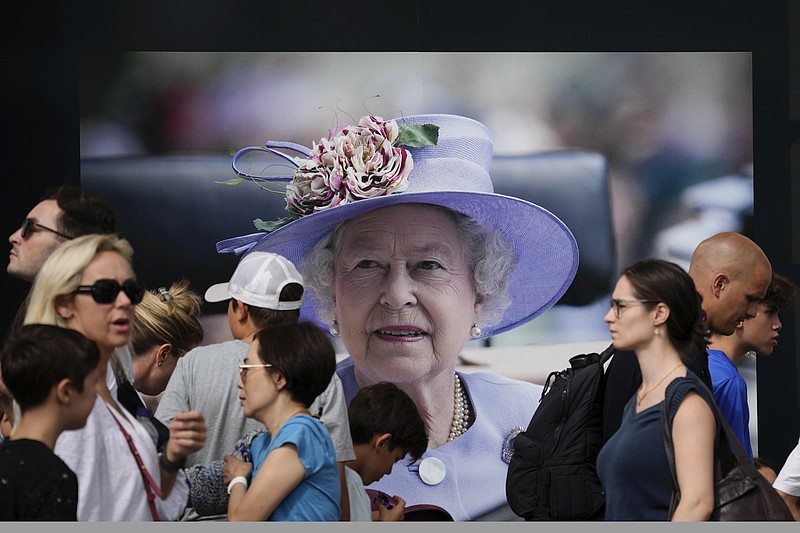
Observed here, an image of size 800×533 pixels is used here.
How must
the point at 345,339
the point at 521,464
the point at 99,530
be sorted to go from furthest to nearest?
1. the point at 345,339
2. the point at 521,464
3. the point at 99,530

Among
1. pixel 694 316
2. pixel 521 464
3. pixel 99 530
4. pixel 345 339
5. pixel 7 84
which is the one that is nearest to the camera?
pixel 99 530

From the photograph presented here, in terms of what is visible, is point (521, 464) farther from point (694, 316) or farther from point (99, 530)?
point (99, 530)

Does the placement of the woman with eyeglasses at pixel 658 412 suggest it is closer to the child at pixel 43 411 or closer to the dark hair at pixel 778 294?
the child at pixel 43 411

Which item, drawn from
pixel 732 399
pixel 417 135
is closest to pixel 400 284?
pixel 417 135

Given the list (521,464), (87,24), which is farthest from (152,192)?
(521,464)

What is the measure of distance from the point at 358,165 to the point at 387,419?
85cm

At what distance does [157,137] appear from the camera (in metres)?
4.63

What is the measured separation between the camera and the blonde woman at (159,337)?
3861 millimetres

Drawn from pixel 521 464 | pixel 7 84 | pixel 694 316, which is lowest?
pixel 521 464

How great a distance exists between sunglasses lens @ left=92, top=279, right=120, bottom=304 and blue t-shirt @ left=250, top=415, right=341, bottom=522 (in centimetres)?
49

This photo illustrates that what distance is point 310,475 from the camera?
2508mm

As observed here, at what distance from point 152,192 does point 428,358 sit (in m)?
1.36

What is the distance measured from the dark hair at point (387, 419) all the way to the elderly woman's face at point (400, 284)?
704 mm

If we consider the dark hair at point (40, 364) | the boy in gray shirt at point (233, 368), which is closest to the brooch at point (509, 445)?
the boy in gray shirt at point (233, 368)
